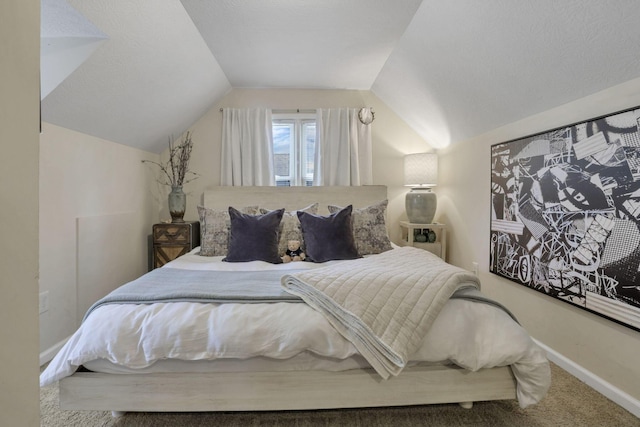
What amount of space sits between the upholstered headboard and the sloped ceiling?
88cm

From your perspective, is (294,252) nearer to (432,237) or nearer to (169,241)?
(169,241)

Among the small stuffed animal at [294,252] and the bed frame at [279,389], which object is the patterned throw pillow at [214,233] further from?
the bed frame at [279,389]

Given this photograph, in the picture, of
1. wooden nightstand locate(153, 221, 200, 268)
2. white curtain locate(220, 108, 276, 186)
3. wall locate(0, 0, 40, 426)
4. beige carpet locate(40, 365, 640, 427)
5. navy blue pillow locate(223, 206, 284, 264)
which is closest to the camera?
wall locate(0, 0, 40, 426)

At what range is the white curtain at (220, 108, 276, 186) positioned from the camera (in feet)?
11.8

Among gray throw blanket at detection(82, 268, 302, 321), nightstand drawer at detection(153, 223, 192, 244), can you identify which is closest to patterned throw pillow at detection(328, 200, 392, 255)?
gray throw blanket at detection(82, 268, 302, 321)

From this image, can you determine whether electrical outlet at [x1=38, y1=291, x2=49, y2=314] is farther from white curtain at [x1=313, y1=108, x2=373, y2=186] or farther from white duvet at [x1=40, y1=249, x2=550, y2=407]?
white curtain at [x1=313, y1=108, x2=373, y2=186]

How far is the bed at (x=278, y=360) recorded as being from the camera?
53.3 inches

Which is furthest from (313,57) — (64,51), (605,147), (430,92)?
(605,147)

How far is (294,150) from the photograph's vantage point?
12.2 ft

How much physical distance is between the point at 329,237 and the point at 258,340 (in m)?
1.22

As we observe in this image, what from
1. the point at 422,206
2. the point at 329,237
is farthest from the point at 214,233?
the point at 422,206

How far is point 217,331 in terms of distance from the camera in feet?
4.47

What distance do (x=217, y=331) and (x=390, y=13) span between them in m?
2.28

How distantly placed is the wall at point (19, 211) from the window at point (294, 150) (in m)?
3.19
